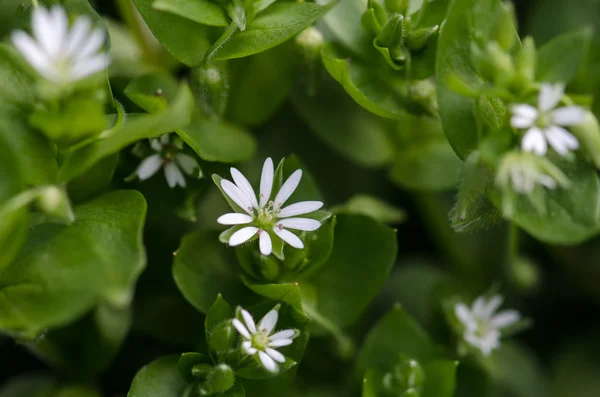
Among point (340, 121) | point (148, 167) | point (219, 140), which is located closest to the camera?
point (148, 167)

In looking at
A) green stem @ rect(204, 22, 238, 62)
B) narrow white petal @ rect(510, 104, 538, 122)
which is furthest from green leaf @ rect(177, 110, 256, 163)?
narrow white petal @ rect(510, 104, 538, 122)

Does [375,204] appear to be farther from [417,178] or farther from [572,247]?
[572,247]

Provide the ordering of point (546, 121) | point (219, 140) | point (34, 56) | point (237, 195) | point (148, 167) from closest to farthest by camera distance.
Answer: point (34, 56)
point (546, 121)
point (237, 195)
point (148, 167)
point (219, 140)

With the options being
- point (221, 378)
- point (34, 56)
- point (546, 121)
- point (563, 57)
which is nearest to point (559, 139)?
point (546, 121)

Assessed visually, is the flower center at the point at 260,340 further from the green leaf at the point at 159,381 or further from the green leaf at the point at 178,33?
the green leaf at the point at 178,33

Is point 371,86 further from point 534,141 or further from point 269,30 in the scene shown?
point 534,141

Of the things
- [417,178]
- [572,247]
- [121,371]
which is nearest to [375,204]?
[417,178]

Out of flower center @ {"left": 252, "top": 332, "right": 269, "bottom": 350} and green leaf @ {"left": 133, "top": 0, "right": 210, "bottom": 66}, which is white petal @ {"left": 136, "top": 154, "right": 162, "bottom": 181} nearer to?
green leaf @ {"left": 133, "top": 0, "right": 210, "bottom": 66}

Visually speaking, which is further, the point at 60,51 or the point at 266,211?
the point at 266,211
